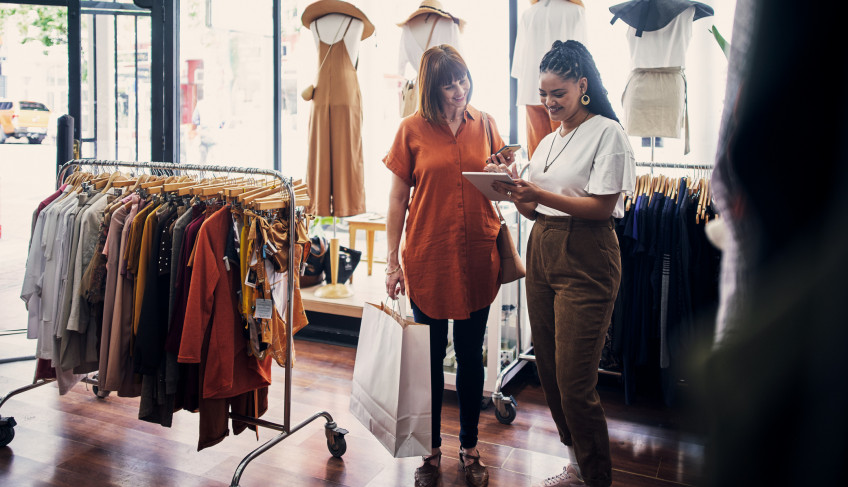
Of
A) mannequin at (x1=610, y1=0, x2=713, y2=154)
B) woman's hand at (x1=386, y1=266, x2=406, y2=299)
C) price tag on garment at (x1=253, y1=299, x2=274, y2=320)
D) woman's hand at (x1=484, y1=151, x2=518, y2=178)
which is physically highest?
mannequin at (x1=610, y1=0, x2=713, y2=154)

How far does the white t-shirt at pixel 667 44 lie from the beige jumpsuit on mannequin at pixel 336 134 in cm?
156

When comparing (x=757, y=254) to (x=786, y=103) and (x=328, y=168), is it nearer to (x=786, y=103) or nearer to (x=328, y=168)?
(x=786, y=103)

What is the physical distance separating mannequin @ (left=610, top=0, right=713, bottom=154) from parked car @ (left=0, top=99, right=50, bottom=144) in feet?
11.2

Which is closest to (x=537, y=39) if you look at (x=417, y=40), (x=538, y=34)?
(x=538, y=34)

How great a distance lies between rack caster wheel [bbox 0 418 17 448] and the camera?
8.81 feet

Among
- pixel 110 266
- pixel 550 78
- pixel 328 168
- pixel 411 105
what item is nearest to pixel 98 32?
pixel 328 168

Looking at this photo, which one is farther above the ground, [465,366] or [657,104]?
[657,104]

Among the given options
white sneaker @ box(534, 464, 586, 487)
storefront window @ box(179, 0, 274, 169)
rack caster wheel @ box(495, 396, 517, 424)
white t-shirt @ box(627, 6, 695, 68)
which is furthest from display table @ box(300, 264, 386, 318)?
white t-shirt @ box(627, 6, 695, 68)

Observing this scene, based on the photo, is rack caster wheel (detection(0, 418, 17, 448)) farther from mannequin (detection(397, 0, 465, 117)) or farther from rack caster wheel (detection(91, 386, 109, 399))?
mannequin (detection(397, 0, 465, 117))

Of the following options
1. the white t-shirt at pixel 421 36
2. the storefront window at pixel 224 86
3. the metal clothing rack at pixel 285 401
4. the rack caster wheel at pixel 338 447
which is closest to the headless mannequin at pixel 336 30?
the white t-shirt at pixel 421 36

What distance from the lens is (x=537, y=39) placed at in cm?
341

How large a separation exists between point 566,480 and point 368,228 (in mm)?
2583

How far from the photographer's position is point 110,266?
7.99ft

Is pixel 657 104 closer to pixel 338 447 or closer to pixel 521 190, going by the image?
pixel 521 190
